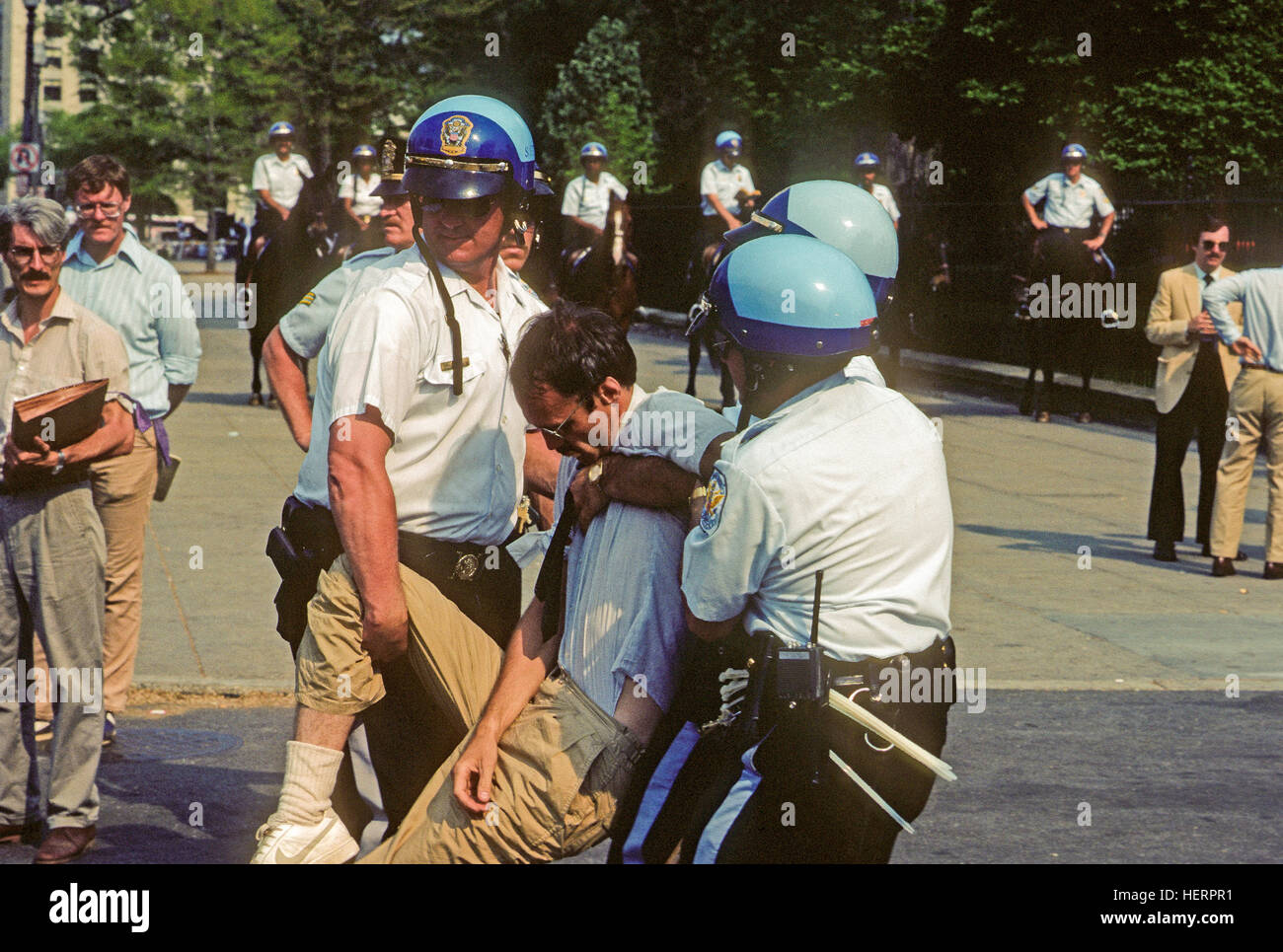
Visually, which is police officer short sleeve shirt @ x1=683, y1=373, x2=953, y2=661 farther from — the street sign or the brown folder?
the street sign

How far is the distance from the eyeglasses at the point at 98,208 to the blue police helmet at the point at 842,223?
369 centimetres

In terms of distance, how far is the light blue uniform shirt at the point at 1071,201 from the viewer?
1716cm

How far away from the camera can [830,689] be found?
3.08 m

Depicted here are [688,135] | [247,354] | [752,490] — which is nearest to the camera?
[752,490]

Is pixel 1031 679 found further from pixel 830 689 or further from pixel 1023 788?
pixel 830 689

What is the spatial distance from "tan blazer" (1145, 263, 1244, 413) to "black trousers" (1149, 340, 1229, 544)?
6 cm

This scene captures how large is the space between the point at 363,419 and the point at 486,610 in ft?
2.02

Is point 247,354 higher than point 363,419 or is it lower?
lower

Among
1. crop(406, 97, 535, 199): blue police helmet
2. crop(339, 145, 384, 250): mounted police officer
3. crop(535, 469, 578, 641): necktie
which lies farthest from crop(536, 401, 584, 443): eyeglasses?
crop(339, 145, 384, 250): mounted police officer

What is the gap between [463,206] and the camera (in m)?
4.14

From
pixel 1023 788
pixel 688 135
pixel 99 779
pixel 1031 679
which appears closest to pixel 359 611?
pixel 99 779

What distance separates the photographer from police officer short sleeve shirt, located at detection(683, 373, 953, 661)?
122 inches

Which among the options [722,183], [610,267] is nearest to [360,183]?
[610,267]

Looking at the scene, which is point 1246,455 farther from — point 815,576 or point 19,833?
point 815,576
